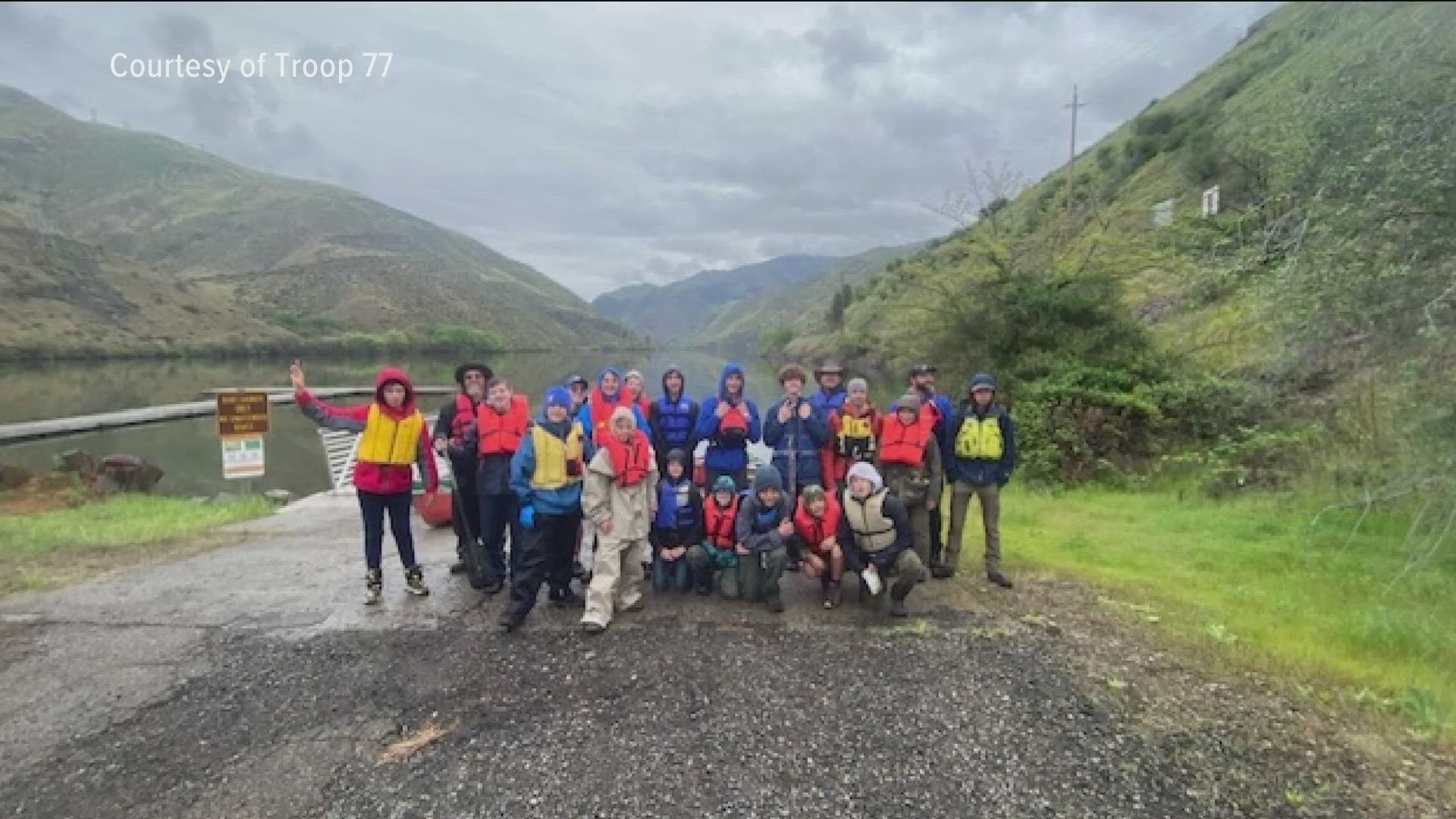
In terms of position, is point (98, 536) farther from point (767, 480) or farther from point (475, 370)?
point (767, 480)

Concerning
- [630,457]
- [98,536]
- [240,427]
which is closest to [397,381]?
[630,457]

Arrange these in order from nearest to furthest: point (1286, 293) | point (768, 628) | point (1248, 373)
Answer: point (768, 628), point (1286, 293), point (1248, 373)

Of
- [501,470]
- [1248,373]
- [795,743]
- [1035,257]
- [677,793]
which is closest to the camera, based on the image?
[677,793]

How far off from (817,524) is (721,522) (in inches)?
35.7

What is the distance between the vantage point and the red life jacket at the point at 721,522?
6.56 metres

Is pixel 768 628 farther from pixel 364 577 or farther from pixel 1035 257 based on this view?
pixel 1035 257

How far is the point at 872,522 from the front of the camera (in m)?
6.30

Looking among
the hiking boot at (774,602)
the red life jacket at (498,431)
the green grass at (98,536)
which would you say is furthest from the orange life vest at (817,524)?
the green grass at (98,536)

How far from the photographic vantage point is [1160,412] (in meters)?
13.6

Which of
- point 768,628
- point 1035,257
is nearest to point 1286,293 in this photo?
point 768,628

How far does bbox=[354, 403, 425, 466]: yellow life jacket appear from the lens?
6141mm

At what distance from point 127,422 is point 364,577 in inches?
1171

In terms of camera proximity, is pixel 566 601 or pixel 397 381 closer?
pixel 397 381

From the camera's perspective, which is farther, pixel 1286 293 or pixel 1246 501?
pixel 1246 501
